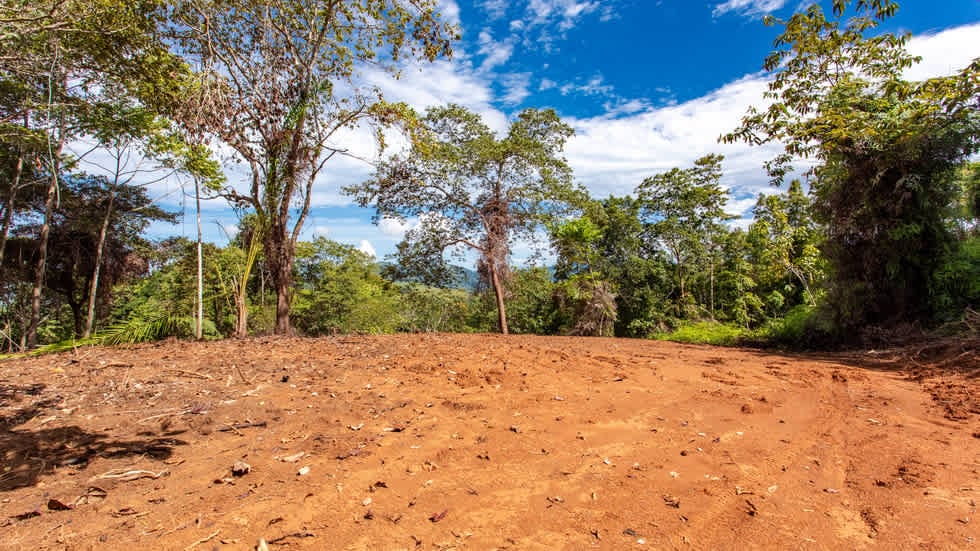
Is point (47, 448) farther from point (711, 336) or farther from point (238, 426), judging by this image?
point (711, 336)

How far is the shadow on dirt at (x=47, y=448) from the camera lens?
232 cm

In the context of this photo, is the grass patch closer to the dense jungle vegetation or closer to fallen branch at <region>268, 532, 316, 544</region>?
the dense jungle vegetation

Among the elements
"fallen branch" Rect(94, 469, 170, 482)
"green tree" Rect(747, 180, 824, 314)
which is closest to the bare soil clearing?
"fallen branch" Rect(94, 469, 170, 482)

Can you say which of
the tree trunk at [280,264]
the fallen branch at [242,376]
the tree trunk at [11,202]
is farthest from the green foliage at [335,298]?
the fallen branch at [242,376]

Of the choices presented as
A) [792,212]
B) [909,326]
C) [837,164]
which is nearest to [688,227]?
[792,212]

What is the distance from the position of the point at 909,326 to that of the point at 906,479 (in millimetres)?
6402

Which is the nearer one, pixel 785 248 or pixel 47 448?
pixel 47 448

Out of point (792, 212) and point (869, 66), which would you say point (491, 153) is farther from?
point (792, 212)

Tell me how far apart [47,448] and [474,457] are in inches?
96.2

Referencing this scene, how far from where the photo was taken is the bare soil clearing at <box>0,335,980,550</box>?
74.0 inches

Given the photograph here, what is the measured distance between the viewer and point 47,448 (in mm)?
2564

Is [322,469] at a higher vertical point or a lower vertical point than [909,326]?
lower

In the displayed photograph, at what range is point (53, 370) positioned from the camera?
13.4 ft

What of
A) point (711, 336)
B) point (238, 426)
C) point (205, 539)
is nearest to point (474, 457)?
point (205, 539)
